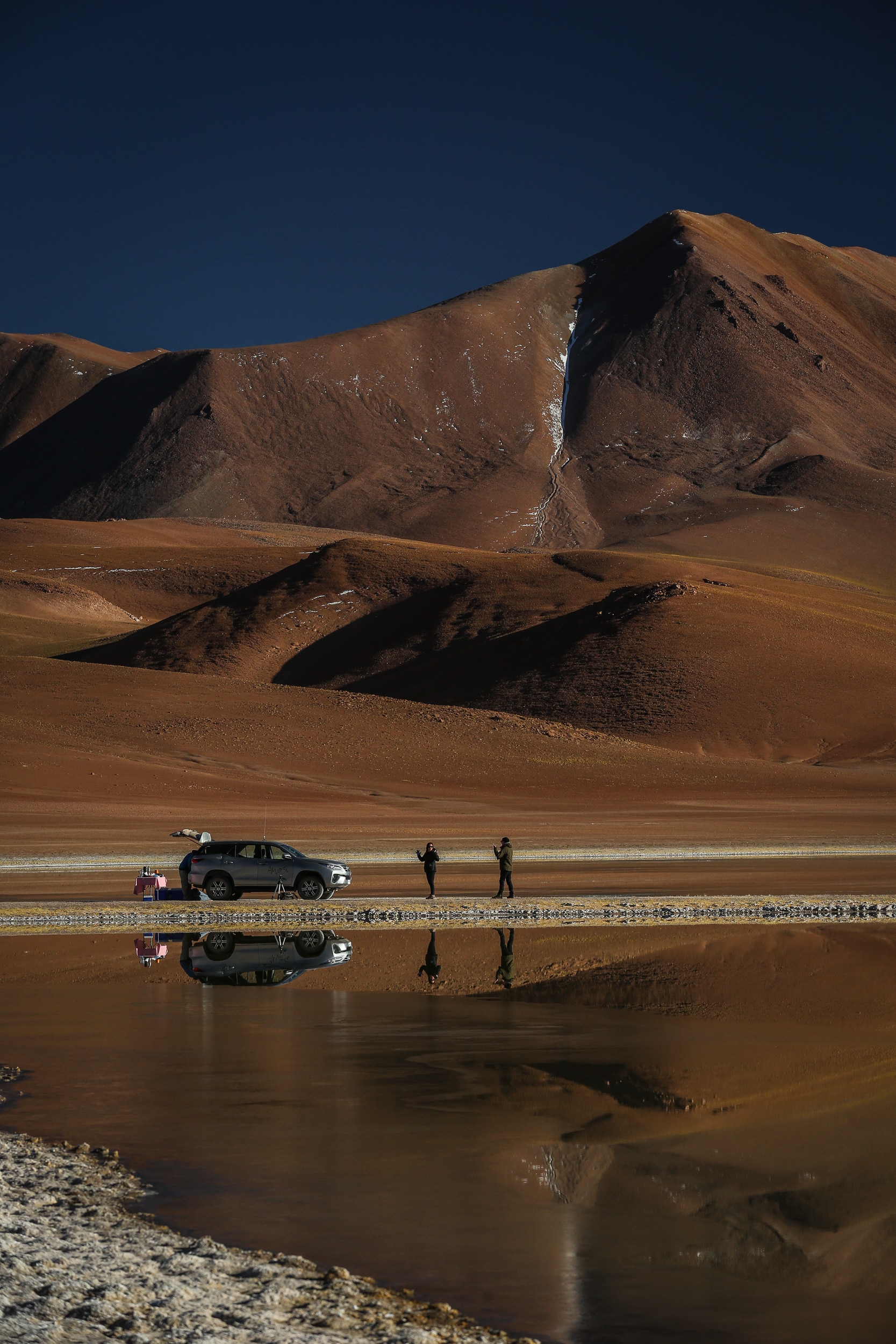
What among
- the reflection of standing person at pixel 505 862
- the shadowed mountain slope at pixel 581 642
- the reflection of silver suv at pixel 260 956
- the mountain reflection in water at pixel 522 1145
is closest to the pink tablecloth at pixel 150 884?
the reflection of silver suv at pixel 260 956

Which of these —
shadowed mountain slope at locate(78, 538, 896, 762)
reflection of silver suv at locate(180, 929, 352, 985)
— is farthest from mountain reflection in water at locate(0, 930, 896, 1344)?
shadowed mountain slope at locate(78, 538, 896, 762)

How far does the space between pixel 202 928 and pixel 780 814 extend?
1339 inches

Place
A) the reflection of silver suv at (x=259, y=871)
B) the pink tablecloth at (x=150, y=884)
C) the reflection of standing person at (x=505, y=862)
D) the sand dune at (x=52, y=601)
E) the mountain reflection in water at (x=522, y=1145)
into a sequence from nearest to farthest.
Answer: the mountain reflection in water at (x=522, y=1145)
the pink tablecloth at (x=150, y=884)
the reflection of standing person at (x=505, y=862)
the reflection of silver suv at (x=259, y=871)
the sand dune at (x=52, y=601)

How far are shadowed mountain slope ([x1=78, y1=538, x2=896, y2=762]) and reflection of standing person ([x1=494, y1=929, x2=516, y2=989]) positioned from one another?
198 feet

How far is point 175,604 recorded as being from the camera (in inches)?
6142

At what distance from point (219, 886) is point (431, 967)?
1036 cm

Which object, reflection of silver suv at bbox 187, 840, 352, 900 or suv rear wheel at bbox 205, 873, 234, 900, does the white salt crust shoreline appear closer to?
reflection of silver suv at bbox 187, 840, 352, 900

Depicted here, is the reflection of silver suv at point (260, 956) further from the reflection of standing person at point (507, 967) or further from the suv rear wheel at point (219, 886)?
the suv rear wheel at point (219, 886)

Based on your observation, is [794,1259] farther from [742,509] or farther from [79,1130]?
[742,509]

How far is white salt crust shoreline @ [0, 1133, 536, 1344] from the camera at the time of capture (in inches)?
231

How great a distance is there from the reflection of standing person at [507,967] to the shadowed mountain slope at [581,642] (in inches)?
2374

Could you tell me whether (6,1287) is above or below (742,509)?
below

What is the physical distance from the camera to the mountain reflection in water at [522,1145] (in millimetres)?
6609

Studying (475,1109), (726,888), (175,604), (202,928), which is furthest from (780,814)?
(175,604)
